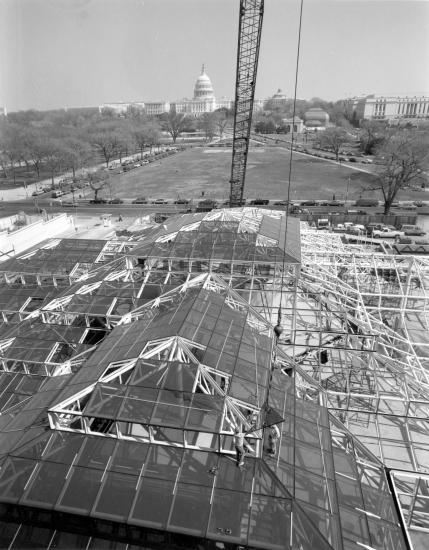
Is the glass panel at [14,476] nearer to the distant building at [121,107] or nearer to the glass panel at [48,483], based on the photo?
the glass panel at [48,483]

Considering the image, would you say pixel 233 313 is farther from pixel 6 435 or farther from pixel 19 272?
pixel 19 272

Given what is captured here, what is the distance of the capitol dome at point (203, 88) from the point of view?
162125 millimetres

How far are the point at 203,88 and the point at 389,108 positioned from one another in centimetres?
7850

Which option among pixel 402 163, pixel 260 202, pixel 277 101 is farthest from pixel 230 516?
pixel 277 101

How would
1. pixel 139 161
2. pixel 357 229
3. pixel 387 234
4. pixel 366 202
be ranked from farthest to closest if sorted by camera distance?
pixel 139 161 < pixel 366 202 < pixel 357 229 < pixel 387 234

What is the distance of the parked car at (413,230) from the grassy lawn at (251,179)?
14.8 meters

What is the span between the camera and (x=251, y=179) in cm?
6041

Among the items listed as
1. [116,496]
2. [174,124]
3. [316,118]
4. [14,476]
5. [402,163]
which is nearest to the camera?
[116,496]

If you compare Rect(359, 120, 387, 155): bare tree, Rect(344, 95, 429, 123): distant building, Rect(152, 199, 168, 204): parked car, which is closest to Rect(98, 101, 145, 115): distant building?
Rect(359, 120, 387, 155): bare tree

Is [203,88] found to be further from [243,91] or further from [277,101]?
[243,91]

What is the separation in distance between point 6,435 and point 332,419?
7.19 m

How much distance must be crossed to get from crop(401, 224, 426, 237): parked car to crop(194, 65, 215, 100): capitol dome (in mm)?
150560

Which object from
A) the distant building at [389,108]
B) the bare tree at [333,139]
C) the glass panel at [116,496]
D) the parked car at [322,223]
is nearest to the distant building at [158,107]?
the distant building at [389,108]

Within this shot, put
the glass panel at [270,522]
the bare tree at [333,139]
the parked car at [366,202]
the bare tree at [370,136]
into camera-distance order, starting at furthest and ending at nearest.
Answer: the bare tree at [370,136]
the bare tree at [333,139]
the parked car at [366,202]
the glass panel at [270,522]
